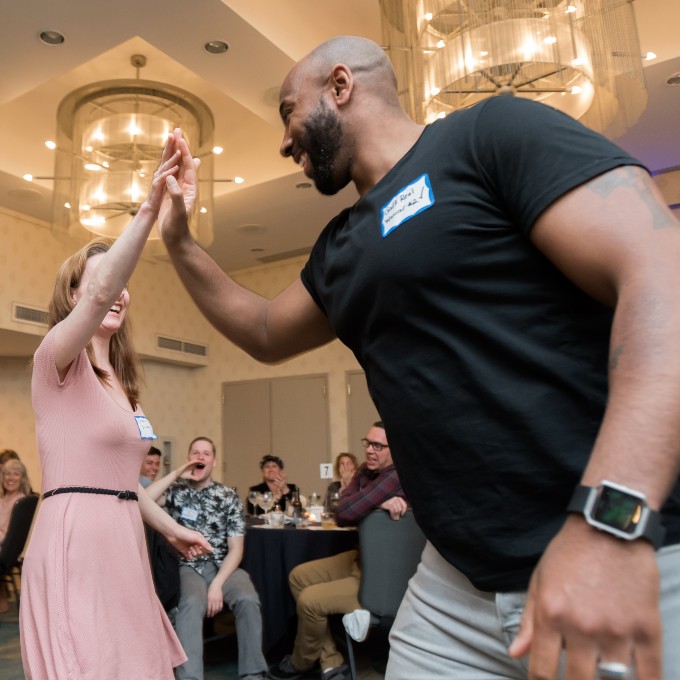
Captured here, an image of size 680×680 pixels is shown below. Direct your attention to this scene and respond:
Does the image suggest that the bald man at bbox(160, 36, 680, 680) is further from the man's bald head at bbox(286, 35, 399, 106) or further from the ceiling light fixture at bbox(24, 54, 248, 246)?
the ceiling light fixture at bbox(24, 54, 248, 246)

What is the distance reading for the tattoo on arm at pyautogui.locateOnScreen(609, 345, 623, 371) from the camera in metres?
0.64

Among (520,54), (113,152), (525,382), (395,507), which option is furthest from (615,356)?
(113,152)

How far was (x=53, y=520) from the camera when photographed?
4.91 feet

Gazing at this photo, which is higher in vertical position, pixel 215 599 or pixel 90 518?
pixel 90 518

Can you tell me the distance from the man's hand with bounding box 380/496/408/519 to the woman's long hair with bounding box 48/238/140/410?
5.71 ft

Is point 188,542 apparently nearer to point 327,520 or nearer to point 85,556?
point 85,556

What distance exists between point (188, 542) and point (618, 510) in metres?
1.49

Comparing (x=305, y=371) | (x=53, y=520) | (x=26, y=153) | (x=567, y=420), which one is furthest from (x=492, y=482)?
(x=305, y=371)

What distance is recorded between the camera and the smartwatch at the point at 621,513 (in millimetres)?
567

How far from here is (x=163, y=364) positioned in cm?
1017

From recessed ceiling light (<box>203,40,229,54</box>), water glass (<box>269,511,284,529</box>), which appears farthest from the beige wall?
water glass (<box>269,511,284,529</box>)

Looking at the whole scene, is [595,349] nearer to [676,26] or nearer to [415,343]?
[415,343]

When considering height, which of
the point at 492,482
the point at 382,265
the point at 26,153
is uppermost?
the point at 26,153

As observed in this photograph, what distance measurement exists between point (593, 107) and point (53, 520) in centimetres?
362
